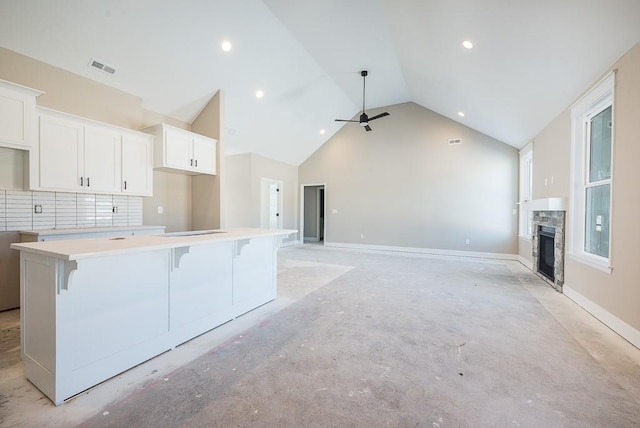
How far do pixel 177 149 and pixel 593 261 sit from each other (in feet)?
18.0

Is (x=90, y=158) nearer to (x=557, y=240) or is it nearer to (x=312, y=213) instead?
(x=557, y=240)

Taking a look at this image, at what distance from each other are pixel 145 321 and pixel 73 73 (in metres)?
3.47

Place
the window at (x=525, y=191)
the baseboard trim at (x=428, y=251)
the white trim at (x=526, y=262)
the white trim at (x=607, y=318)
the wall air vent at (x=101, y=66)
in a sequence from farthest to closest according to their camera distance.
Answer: the baseboard trim at (x=428, y=251) < the window at (x=525, y=191) < the white trim at (x=526, y=262) < the wall air vent at (x=101, y=66) < the white trim at (x=607, y=318)

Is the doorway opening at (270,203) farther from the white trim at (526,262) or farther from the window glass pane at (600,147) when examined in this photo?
the window glass pane at (600,147)

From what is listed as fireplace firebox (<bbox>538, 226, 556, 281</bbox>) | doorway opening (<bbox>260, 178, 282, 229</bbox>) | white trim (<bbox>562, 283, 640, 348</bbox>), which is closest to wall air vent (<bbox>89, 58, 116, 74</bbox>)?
doorway opening (<bbox>260, 178, 282, 229</bbox>)

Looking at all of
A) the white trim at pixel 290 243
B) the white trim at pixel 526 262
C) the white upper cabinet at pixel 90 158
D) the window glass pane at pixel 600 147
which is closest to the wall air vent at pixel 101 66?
the white upper cabinet at pixel 90 158

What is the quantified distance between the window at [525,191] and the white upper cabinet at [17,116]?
7.85 m

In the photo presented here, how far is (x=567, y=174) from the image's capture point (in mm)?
3746

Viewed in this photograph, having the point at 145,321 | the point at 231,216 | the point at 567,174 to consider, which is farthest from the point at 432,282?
the point at 231,216


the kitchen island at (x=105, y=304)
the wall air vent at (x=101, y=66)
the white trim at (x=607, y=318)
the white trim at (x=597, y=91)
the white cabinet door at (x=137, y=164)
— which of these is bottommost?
the white trim at (x=607, y=318)

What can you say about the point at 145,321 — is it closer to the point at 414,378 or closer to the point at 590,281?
the point at 414,378

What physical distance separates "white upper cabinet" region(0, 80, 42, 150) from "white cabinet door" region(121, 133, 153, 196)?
941 mm

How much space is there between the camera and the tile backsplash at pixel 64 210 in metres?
3.10

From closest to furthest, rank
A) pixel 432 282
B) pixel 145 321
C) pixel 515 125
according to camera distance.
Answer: pixel 145 321 → pixel 432 282 → pixel 515 125
